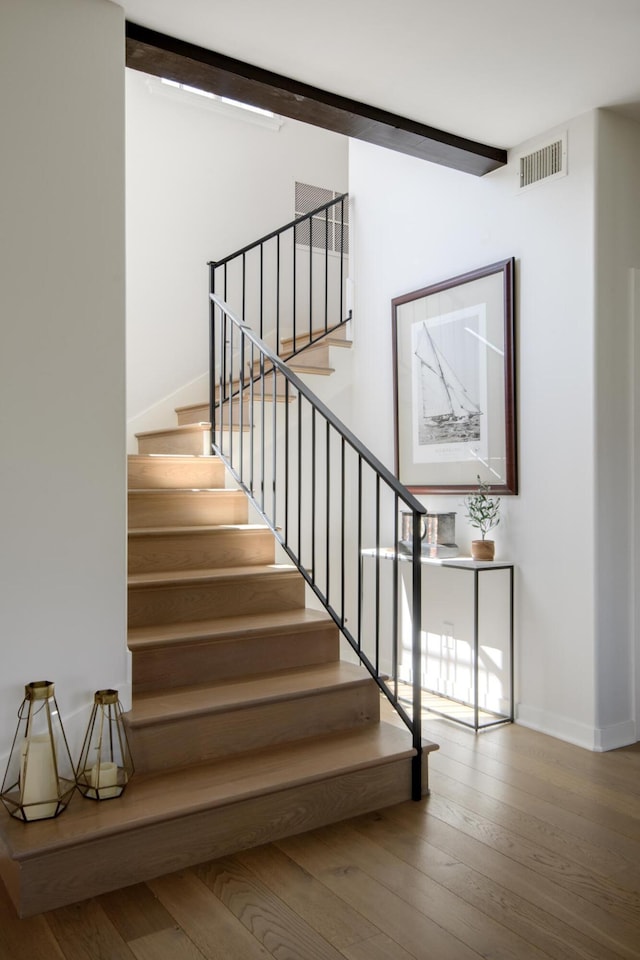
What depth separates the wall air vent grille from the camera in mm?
5895

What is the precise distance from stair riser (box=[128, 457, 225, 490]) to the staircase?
0.23 m

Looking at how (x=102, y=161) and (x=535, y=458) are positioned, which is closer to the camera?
(x=102, y=161)

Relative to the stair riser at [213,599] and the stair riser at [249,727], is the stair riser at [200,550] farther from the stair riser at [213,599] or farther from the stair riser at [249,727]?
the stair riser at [249,727]

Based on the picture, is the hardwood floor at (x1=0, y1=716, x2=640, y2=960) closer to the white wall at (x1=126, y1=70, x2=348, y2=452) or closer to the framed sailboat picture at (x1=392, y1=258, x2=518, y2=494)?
the framed sailboat picture at (x1=392, y1=258, x2=518, y2=494)

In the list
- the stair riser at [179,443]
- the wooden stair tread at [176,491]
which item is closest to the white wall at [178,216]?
the stair riser at [179,443]

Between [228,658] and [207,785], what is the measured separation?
0.64 metres

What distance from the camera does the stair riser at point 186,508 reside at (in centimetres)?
368

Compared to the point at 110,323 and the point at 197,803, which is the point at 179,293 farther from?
the point at 197,803

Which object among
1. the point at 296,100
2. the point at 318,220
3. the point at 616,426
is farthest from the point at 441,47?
the point at 318,220

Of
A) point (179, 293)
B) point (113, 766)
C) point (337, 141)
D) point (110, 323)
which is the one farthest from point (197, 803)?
point (337, 141)

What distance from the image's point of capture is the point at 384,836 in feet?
7.88

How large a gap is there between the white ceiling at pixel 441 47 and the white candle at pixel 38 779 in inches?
93.3

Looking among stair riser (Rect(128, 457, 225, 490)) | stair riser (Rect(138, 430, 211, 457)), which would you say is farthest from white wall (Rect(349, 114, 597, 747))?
stair riser (Rect(138, 430, 211, 457))

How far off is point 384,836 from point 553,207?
2672 mm
